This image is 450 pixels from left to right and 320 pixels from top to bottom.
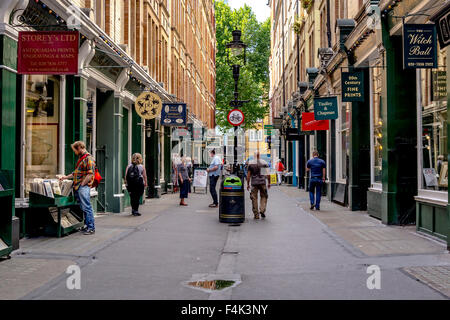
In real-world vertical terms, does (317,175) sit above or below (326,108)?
below

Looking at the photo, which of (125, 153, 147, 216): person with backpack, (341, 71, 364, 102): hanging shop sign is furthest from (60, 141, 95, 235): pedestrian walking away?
(341, 71, 364, 102): hanging shop sign

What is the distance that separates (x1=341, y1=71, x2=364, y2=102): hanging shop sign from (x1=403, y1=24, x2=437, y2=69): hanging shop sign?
5.16 meters

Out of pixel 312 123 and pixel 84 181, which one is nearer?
pixel 84 181

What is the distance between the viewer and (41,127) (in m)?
10.6

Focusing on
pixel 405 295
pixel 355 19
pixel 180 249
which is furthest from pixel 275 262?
pixel 355 19

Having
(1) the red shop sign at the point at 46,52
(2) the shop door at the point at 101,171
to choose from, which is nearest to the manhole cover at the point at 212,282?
(1) the red shop sign at the point at 46,52

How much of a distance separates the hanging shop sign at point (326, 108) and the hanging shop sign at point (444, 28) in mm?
9437

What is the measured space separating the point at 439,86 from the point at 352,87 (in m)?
4.42

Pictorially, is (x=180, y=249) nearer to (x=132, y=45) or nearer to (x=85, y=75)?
(x=85, y=75)

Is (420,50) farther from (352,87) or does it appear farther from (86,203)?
(86,203)

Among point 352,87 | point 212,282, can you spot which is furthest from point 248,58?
point 212,282

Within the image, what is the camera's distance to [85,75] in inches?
485

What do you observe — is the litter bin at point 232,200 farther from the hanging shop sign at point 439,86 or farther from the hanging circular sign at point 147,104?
the hanging circular sign at point 147,104

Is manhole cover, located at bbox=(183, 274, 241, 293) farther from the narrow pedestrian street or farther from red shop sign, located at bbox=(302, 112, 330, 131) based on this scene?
red shop sign, located at bbox=(302, 112, 330, 131)
